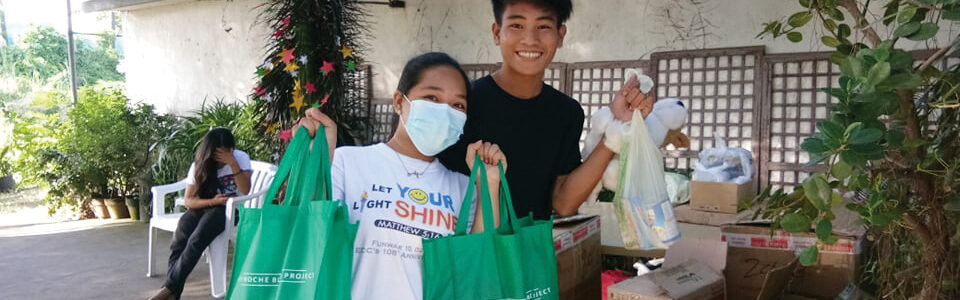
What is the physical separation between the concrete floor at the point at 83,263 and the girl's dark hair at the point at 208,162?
Answer: 2.20 ft

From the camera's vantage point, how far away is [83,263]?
5.55 m

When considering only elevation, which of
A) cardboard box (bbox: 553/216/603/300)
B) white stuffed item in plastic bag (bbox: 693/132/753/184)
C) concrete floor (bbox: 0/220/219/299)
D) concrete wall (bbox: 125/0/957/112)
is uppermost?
concrete wall (bbox: 125/0/957/112)

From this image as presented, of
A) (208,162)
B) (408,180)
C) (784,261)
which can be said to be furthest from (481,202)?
(208,162)

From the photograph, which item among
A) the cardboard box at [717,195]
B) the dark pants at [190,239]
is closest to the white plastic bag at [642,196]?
the cardboard box at [717,195]

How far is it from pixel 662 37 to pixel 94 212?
6.18 m

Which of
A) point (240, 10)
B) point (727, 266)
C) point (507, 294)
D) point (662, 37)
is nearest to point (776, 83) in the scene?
point (662, 37)

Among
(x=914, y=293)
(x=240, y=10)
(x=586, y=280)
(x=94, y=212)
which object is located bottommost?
(x=94, y=212)

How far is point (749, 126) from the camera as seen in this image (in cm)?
477

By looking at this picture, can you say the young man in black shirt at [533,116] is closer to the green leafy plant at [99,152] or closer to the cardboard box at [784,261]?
the cardboard box at [784,261]

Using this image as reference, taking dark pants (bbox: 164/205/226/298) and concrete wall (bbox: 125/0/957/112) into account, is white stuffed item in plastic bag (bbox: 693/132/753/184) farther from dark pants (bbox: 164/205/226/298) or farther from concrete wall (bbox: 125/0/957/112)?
dark pants (bbox: 164/205/226/298)

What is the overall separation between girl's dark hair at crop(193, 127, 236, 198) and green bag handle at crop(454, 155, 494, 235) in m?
3.33

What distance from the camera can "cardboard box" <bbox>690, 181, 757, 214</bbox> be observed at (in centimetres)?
376

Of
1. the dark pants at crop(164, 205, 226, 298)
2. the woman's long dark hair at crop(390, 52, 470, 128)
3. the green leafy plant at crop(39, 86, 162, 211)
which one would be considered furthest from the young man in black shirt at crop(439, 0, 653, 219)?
the green leafy plant at crop(39, 86, 162, 211)

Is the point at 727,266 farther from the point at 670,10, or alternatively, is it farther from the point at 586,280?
the point at 670,10
